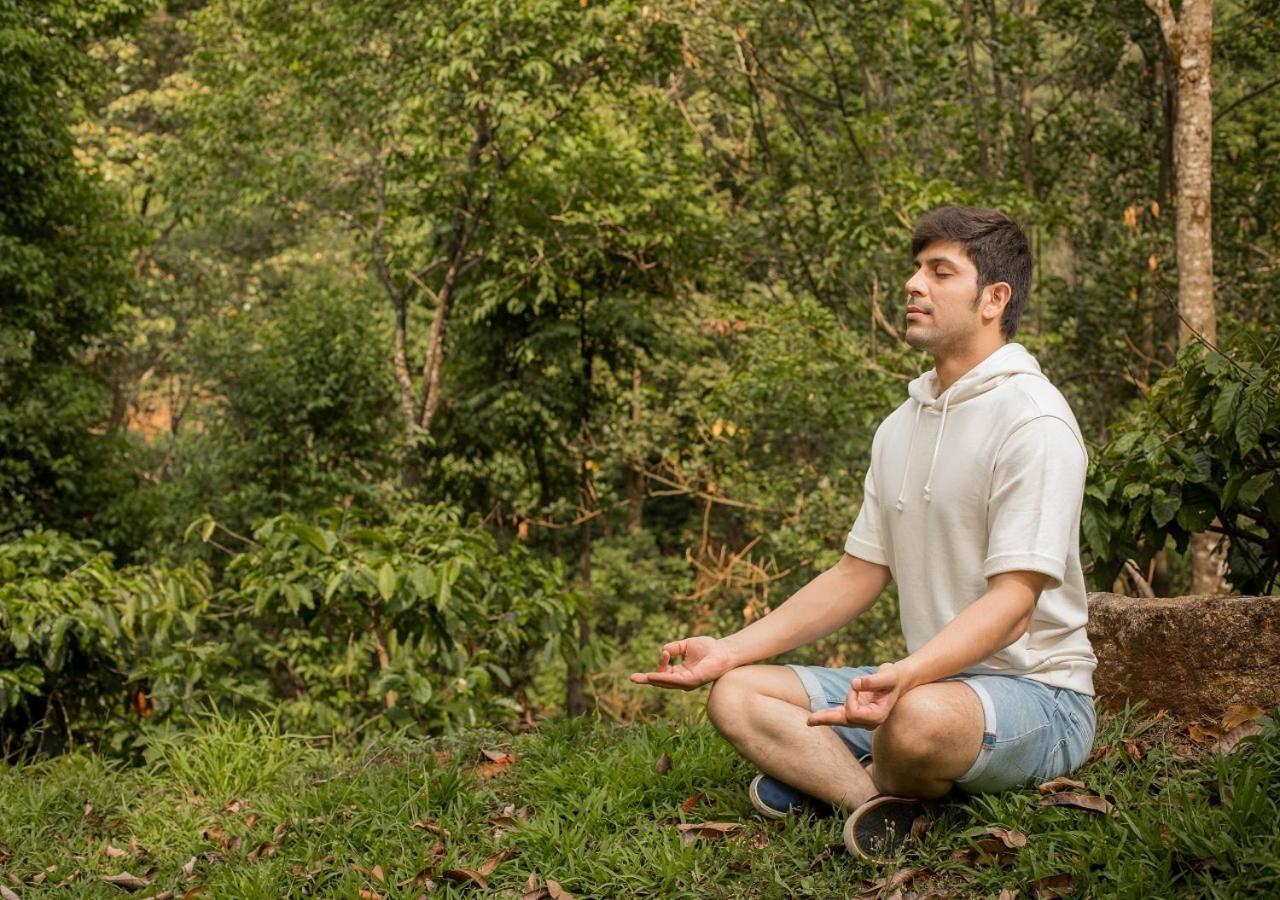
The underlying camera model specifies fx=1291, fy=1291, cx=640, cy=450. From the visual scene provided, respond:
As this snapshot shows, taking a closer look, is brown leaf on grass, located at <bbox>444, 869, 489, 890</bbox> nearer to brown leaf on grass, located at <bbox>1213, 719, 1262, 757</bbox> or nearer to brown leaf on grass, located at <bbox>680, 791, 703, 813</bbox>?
brown leaf on grass, located at <bbox>680, 791, 703, 813</bbox>

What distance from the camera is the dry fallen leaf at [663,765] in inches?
138

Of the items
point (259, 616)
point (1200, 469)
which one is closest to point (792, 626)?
point (1200, 469)

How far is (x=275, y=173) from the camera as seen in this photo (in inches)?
444

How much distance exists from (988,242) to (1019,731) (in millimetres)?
1056

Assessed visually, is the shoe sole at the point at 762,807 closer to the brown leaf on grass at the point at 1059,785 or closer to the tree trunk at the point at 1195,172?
the brown leaf on grass at the point at 1059,785

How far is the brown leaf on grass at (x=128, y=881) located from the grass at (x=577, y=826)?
61mm

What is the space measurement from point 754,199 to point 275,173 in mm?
4180

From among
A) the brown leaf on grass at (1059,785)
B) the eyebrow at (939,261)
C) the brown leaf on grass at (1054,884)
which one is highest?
the eyebrow at (939,261)

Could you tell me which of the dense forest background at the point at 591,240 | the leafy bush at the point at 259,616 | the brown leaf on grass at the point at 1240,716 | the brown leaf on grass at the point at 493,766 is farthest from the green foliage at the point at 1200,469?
the dense forest background at the point at 591,240

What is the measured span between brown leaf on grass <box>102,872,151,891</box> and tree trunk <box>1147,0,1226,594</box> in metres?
5.04

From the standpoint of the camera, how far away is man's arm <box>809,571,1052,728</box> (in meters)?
2.44

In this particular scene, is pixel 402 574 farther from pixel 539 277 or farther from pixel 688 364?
pixel 688 364

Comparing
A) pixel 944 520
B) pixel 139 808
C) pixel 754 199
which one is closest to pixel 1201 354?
pixel 944 520

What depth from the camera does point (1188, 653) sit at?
3367mm
